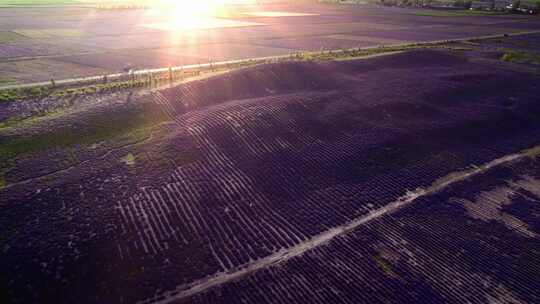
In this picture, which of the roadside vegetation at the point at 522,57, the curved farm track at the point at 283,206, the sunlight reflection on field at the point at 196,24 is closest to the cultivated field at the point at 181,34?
the sunlight reflection on field at the point at 196,24

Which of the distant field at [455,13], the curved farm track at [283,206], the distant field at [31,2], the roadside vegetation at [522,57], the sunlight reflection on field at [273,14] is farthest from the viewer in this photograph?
the distant field at [31,2]

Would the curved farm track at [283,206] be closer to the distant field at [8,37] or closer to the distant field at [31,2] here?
the distant field at [8,37]

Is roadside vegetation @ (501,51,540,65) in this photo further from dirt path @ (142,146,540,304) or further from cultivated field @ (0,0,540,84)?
dirt path @ (142,146,540,304)

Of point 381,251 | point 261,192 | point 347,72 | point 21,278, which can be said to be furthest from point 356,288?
point 347,72

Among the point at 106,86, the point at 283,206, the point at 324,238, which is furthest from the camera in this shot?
the point at 106,86

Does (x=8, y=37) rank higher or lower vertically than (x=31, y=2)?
lower

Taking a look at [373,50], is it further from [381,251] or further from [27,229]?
[27,229]

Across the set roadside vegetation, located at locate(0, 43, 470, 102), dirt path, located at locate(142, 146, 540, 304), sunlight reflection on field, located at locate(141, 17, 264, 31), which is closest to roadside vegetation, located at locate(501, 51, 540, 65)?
dirt path, located at locate(142, 146, 540, 304)

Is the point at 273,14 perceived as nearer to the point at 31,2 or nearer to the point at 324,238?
the point at 31,2

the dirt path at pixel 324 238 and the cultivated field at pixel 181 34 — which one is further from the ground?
the cultivated field at pixel 181 34

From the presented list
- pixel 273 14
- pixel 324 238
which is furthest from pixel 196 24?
pixel 324 238
